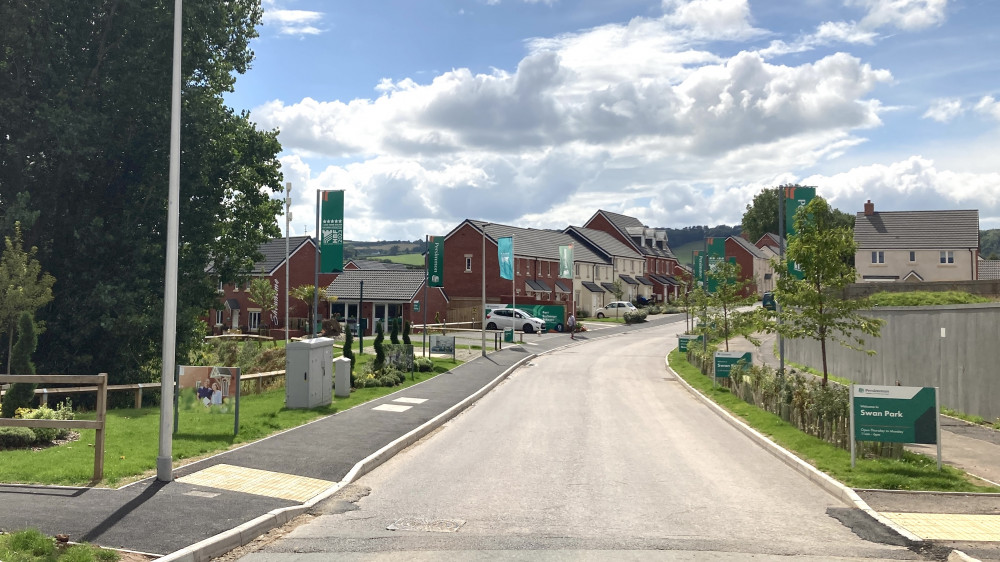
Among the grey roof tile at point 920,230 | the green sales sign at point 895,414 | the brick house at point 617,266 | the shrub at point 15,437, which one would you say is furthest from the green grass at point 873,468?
the brick house at point 617,266

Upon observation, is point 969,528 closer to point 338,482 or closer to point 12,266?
point 338,482

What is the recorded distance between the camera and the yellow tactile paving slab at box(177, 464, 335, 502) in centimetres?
1101

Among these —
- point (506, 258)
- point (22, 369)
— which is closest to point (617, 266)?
point (506, 258)

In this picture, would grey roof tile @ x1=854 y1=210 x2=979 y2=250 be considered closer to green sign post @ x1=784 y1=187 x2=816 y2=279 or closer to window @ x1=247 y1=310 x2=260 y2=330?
green sign post @ x1=784 y1=187 x2=816 y2=279

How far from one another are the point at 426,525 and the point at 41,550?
4130mm

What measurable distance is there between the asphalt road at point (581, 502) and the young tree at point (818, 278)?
9.82 ft

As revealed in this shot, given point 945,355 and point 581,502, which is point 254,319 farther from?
point 581,502

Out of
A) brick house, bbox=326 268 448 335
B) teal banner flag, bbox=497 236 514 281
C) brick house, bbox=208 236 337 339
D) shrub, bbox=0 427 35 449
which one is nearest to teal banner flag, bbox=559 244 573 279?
brick house, bbox=326 268 448 335

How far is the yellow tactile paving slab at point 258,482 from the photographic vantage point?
433 inches

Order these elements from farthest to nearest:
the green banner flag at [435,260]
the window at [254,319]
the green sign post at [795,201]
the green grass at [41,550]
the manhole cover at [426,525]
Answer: the window at [254,319]
the green banner flag at [435,260]
the green sign post at [795,201]
the manhole cover at [426,525]
the green grass at [41,550]

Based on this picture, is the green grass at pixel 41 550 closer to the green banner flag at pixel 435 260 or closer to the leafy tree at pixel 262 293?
the green banner flag at pixel 435 260

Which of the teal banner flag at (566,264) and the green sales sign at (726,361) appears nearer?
the green sales sign at (726,361)

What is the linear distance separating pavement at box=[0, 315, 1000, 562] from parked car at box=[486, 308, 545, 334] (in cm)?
3915

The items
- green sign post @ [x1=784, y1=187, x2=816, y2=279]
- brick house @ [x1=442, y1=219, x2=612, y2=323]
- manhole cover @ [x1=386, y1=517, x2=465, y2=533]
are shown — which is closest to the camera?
manhole cover @ [x1=386, y1=517, x2=465, y2=533]
